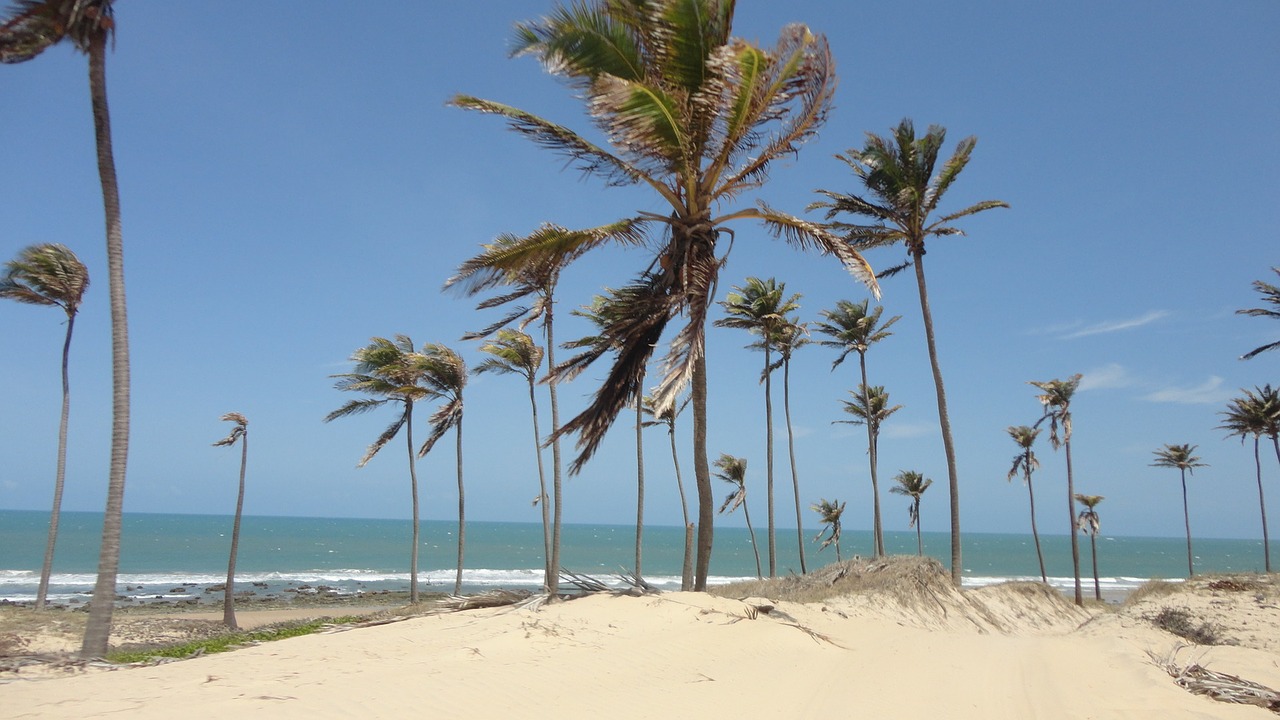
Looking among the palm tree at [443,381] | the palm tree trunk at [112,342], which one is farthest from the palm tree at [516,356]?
the palm tree trunk at [112,342]

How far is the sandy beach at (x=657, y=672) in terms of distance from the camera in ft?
16.2

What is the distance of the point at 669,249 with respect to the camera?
9891 mm

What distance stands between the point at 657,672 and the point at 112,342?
27.2 feet

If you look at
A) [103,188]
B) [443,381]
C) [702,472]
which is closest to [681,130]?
[702,472]

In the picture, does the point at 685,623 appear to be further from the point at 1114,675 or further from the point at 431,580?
the point at 431,580

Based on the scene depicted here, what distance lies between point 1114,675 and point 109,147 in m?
14.9

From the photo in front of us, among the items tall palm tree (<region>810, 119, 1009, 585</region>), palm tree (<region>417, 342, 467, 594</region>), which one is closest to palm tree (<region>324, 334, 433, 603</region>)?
palm tree (<region>417, 342, 467, 594</region>)

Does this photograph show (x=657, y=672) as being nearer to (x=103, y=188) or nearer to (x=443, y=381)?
(x=103, y=188)

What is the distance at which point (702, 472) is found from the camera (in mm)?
9773

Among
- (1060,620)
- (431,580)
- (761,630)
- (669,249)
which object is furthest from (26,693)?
(431,580)

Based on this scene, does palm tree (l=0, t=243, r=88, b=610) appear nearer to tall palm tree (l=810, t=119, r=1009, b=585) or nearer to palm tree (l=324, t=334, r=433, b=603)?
palm tree (l=324, t=334, r=433, b=603)

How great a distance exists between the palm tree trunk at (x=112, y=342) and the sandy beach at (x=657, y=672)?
12.9ft

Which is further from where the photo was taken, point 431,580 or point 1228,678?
point 431,580

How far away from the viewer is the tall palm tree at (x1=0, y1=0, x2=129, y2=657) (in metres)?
8.94
